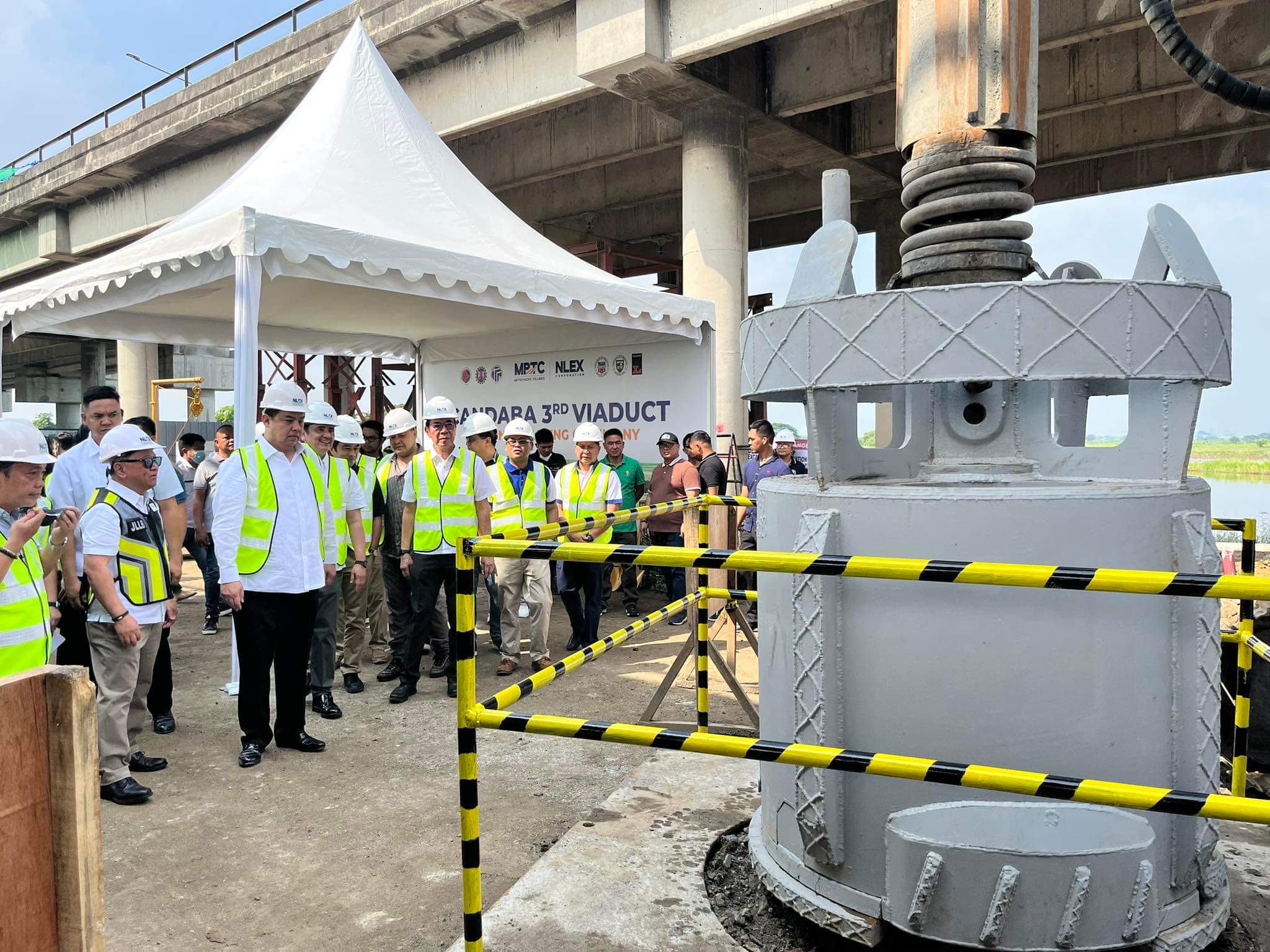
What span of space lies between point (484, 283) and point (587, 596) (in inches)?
103

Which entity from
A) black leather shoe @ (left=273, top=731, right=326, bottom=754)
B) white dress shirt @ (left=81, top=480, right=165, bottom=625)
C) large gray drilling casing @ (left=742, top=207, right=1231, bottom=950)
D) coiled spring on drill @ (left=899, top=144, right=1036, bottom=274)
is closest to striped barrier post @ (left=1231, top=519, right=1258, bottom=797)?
large gray drilling casing @ (left=742, top=207, right=1231, bottom=950)

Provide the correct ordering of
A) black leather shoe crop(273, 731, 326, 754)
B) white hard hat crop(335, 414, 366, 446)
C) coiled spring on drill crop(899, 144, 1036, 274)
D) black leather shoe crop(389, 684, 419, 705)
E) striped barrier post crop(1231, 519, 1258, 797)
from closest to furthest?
coiled spring on drill crop(899, 144, 1036, 274) < striped barrier post crop(1231, 519, 1258, 797) < black leather shoe crop(273, 731, 326, 754) < black leather shoe crop(389, 684, 419, 705) < white hard hat crop(335, 414, 366, 446)

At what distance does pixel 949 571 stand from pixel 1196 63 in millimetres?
2902

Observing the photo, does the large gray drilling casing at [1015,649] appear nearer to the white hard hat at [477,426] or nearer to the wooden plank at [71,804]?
the wooden plank at [71,804]

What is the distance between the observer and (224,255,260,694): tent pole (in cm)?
566

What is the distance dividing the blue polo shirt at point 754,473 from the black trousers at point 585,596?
2.09m

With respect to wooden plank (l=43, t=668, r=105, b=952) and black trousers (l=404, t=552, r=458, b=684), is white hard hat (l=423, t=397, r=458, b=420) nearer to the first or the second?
black trousers (l=404, t=552, r=458, b=684)

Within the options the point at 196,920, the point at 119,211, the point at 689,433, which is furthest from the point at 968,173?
the point at 119,211

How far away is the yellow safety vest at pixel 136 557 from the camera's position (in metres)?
4.41

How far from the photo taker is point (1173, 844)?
2.58 meters

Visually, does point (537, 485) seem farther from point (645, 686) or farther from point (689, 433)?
point (689, 433)

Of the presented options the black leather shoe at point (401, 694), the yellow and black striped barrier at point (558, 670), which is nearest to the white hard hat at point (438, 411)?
the black leather shoe at point (401, 694)

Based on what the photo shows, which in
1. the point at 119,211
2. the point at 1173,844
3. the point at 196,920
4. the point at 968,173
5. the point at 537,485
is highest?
the point at 119,211

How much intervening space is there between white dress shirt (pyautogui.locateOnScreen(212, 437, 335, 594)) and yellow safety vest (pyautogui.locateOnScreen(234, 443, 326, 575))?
0.06 ft
